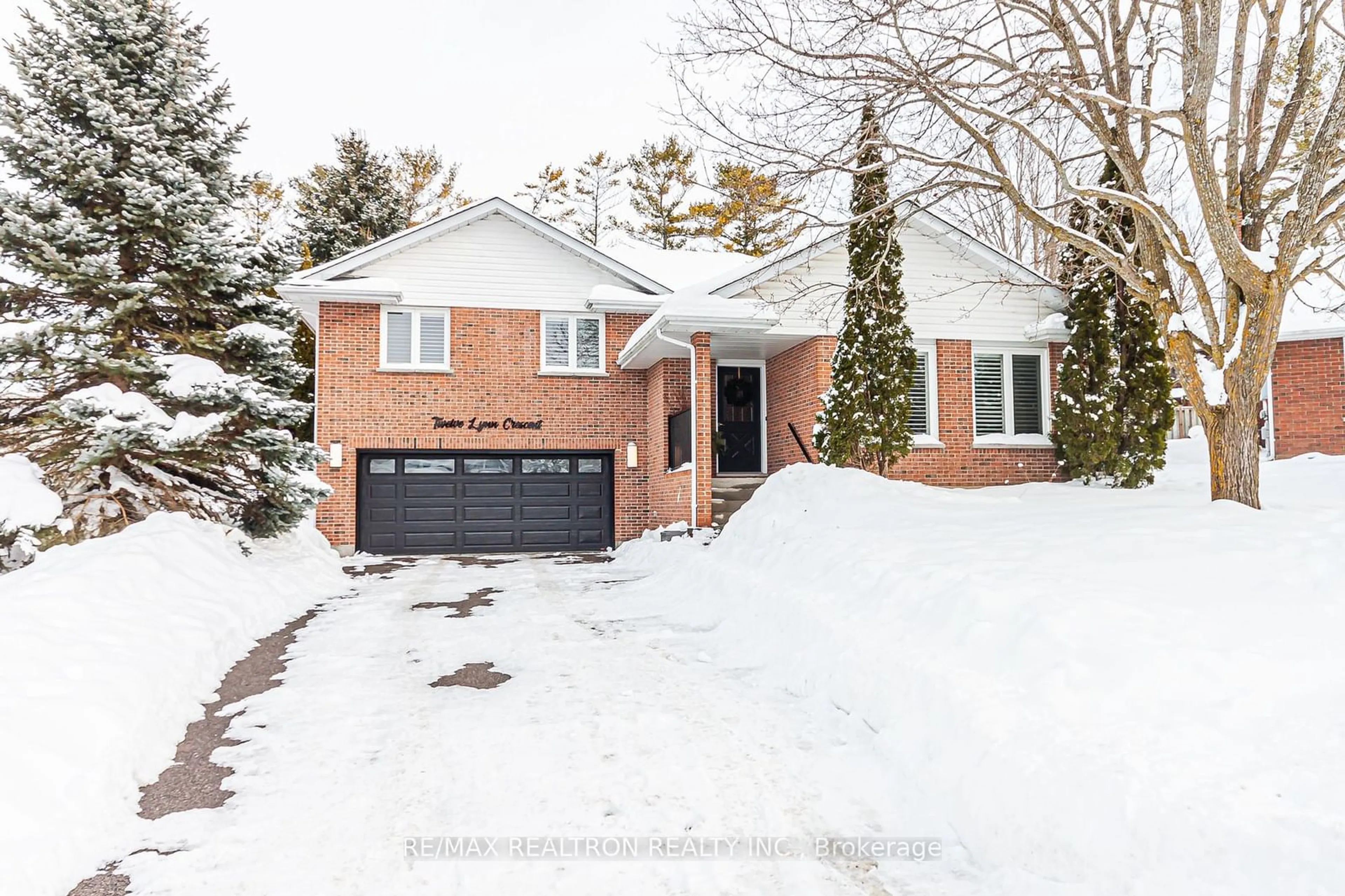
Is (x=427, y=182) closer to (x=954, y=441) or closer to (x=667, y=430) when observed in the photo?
(x=667, y=430)

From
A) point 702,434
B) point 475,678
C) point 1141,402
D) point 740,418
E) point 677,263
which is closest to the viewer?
point 475,678

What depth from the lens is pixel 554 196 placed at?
100 feet

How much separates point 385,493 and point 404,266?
13.8 feet

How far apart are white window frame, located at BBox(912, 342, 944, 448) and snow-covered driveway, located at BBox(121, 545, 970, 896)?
9.09 m

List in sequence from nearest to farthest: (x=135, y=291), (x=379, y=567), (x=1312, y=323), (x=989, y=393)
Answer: (x=135, y=291), (x=379, y=567), (x=989, y=393), (x=1312, y=323)

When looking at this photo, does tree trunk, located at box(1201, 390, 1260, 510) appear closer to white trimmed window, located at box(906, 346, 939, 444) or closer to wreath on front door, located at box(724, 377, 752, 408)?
white trimmed window, located at box(906, 346, 939, 444)

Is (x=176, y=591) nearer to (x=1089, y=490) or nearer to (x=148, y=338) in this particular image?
(x=148, y=338)

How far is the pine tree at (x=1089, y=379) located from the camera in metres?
11.8

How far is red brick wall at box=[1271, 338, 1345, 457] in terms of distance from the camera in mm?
15398

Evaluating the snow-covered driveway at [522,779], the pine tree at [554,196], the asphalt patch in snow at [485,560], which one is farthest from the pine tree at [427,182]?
the snow-covered driveway at [522,779]

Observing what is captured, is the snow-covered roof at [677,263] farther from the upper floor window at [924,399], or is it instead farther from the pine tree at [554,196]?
the pine tree at [554,196]

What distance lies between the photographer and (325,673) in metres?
5.74

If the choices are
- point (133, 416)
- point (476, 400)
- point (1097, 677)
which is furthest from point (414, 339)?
point (1097, 677)

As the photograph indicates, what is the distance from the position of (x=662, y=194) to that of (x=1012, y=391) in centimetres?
1802
